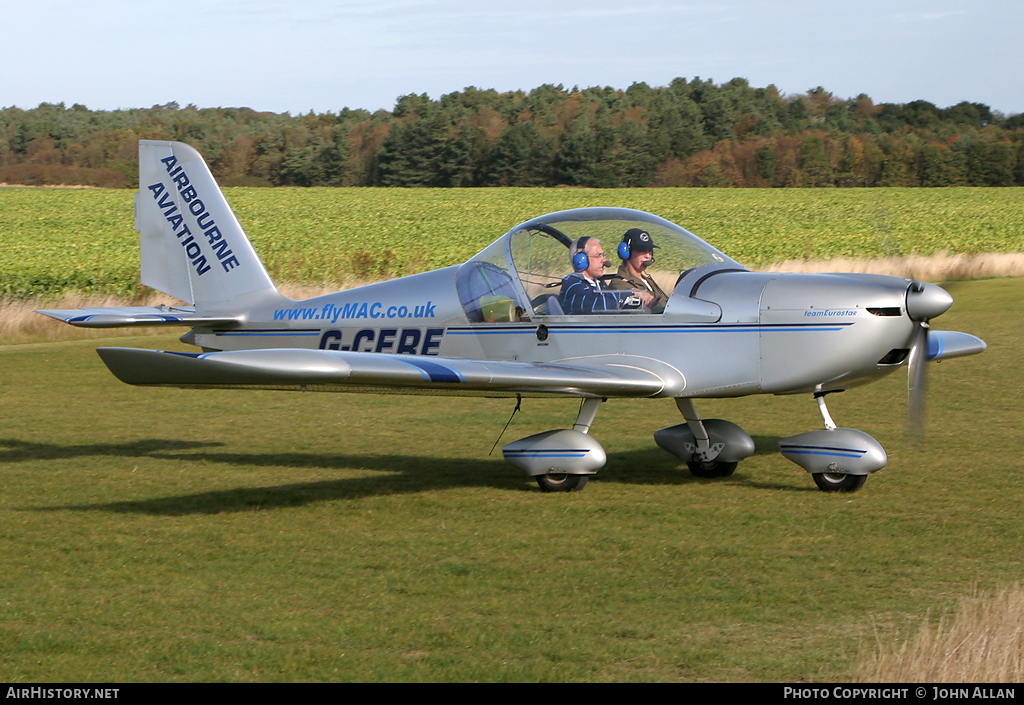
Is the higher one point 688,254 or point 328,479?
point 688,254

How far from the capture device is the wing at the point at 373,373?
6281mm

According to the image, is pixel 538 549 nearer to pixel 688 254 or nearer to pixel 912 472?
pixel 688 254

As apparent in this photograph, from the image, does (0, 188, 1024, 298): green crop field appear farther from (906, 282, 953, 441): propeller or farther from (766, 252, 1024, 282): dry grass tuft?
(766, 252, 1024, 282): dry grass tuft

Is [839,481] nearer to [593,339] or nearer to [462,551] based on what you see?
[593,339]

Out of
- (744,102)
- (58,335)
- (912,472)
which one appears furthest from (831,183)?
(912,472)

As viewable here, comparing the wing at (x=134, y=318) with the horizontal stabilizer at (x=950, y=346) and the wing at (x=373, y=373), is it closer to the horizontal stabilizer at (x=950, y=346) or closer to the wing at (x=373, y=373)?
the wing at (x=373, y=373)

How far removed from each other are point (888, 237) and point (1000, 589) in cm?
326

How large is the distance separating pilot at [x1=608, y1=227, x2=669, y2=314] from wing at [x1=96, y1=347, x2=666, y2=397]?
1.85 ft

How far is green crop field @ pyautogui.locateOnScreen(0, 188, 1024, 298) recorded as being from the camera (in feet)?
85.8

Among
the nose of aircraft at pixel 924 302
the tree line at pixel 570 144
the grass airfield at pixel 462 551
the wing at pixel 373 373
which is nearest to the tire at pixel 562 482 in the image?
the grass airfield at pixel 462 551

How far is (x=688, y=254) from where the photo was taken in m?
8.17

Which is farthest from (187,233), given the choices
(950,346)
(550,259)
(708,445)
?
(950,346)

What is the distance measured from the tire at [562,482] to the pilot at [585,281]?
4.17ft

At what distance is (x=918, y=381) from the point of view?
740cm
